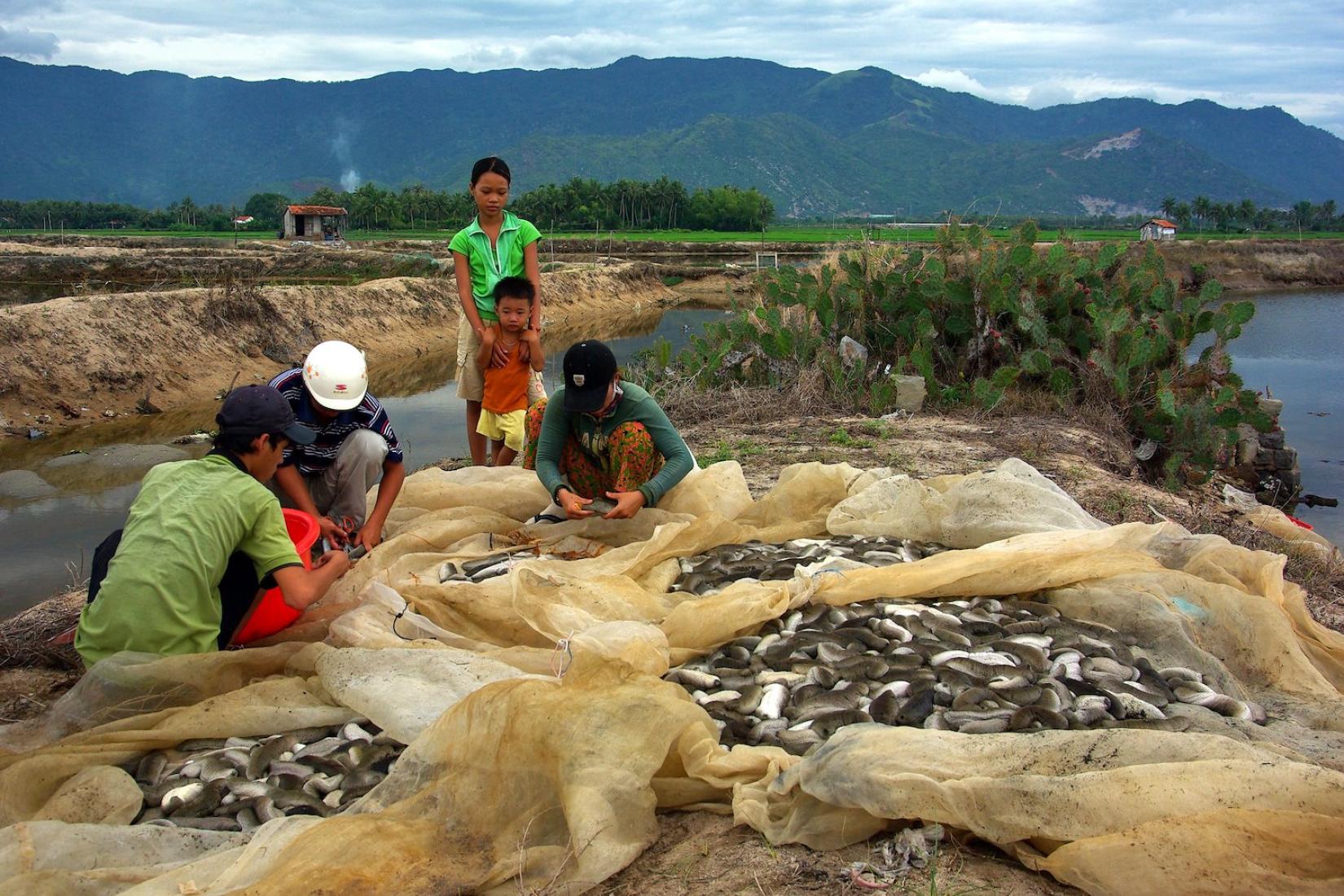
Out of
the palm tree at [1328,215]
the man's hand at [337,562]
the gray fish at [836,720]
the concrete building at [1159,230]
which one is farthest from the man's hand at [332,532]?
the palm tree at [1328,215]

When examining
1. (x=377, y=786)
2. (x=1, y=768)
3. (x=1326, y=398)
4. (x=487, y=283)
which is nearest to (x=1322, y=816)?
(x=377, y=786)

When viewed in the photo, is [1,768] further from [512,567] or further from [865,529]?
[865,529]

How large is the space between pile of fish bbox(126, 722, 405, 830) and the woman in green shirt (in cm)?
184

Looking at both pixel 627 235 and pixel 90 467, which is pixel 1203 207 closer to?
pixel 627 235

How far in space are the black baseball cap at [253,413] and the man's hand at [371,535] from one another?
3.86 ft

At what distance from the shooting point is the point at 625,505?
4672mm

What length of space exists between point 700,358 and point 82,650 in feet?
24.9

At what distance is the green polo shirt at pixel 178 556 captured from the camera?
125 inches

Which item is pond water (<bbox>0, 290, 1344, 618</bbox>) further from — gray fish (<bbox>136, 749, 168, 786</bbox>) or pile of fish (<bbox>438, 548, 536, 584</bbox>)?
gray fish (<bbox>136, 749, 168, 786</bbox>)

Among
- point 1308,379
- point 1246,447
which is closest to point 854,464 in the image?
point 1246,447

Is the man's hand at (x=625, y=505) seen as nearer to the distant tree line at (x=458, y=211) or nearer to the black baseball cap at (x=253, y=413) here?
the black baseball cap at (x=253, y=413)

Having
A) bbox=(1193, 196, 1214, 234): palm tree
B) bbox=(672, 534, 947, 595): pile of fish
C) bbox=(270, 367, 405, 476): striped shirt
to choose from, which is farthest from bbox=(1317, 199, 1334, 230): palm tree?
bbox=(270, 367, 405, 476): striped shirt

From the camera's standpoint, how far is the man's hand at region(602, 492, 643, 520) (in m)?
4.68

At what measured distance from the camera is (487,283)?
6320 mm
